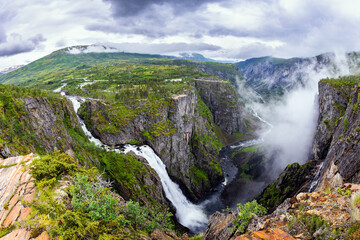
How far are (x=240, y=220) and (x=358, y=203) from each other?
13.2m

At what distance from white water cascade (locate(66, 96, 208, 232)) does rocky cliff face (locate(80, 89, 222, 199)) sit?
2.78m

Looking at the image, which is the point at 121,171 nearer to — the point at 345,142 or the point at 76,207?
the point at 76,207

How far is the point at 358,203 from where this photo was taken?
1134cm

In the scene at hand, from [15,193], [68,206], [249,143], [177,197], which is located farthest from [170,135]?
[249,143]

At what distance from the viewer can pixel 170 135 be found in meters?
80.1

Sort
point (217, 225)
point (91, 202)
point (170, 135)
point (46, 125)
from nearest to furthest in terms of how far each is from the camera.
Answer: point (91, 202) < point (217, 225) < point (46, 125) < point (170, 135)

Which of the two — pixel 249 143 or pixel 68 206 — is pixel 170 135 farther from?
pixel 249 143

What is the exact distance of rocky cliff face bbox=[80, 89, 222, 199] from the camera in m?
69.5

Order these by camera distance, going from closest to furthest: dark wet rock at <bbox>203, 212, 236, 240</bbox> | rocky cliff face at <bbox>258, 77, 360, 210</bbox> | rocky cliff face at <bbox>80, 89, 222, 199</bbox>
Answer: dark wet rock at <bbox>203, 212, 236, 240</bbox> < rocky cliff face at <bbox>258, 77, 360, 210</bbox> < rocky cliff face at <bbox>80, 89, 222, 199</bbox>

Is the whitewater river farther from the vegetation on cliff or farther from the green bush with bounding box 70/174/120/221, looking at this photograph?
the green bush with bounding box 70/174/120/221

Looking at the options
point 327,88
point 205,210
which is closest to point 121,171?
point 205,210

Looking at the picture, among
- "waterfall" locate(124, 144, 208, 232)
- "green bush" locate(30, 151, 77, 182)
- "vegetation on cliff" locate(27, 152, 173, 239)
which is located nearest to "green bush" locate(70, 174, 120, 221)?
"vegetation on cliff" locate(27, 152, 173, 239)

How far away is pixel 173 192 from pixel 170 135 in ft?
73.1

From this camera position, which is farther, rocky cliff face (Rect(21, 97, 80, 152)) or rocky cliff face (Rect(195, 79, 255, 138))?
rocky cliff face (Rect(195, 79, 255, 138))
